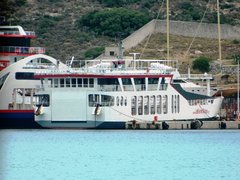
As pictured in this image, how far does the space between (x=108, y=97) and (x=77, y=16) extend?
60029 mm

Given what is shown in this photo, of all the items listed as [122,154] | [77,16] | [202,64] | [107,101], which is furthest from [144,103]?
[77,16]

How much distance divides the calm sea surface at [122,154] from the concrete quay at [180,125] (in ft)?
6.08

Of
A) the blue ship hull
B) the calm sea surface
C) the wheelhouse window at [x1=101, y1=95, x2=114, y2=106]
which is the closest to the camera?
the calm sea surface

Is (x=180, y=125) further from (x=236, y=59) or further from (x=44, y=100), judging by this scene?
(x=236, y=59)

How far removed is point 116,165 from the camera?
86.8 metres

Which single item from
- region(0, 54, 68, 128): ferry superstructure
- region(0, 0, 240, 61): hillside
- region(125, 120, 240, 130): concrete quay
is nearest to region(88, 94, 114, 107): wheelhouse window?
region(125, 120, 240, 130): concrete quay

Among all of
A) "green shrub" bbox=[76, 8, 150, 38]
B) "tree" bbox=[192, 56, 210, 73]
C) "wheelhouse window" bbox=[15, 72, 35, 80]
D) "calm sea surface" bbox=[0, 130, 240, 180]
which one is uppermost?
"green shrub" bbox=[76, 8, 150, 38]

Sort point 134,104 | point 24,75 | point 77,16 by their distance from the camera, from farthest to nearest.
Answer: point 77,16 < point 24,75 < point 134,104

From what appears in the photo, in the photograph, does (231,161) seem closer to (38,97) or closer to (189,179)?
(189,179)

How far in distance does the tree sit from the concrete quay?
26.3 m

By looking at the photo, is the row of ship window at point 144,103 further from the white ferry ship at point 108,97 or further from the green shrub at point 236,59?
the green shrub at point 236,59

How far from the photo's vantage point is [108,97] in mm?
117375

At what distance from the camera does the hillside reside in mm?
166625

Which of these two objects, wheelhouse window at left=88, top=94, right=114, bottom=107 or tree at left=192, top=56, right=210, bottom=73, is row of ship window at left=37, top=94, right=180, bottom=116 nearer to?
wheelhouse window at left=88, top=94, right=114, bottom=107
